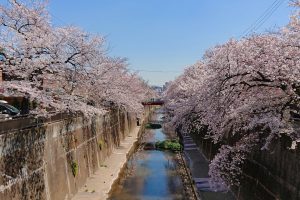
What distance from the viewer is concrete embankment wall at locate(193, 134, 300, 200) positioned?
15086 mm

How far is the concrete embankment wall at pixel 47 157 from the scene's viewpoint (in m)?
15.4

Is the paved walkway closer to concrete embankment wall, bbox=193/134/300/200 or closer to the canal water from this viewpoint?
the canal water

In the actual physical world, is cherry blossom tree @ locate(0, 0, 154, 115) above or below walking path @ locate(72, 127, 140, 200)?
above

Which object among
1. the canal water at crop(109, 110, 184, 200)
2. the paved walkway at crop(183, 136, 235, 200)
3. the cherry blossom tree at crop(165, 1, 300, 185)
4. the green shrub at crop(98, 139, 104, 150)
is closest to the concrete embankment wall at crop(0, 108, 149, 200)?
the green shrub at crop(98, 139, 104, 150)

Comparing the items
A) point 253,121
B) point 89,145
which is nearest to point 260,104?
point 253,121

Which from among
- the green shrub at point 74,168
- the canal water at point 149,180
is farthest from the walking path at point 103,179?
the green shrub at point 74,168

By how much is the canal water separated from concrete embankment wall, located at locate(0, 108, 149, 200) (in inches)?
110

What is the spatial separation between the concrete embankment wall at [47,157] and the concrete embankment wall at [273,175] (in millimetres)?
9848

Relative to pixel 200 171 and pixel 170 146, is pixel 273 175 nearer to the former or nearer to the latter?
pixel 200 171

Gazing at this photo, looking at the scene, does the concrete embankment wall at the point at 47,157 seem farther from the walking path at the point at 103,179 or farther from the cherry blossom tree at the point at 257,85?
the cherry blossom tree at the point at 257,85

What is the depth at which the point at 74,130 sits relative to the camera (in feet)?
88.7

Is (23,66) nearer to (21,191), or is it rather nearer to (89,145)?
(21,191)

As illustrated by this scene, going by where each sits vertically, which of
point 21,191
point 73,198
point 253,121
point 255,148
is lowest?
point 73,198

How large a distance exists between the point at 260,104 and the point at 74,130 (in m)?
14.9
